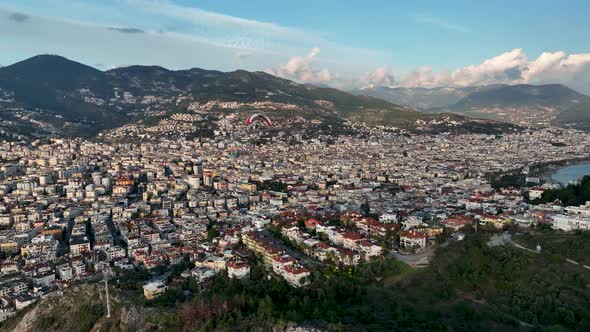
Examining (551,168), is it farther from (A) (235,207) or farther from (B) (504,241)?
(B) (504,241)

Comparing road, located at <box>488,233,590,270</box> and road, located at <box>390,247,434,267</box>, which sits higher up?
road, located at <box>488,233,590,270</box>

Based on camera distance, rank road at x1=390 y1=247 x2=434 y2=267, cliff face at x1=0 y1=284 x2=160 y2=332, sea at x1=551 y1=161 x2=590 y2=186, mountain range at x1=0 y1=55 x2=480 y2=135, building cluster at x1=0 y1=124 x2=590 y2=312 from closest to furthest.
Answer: cliff face at x1=0 y1=284 x2=160 y2=332
road at x1=390 y1=247 x2=434 y2=267
building cluster at x1=0 y1=124 x2=590 y2=312
sea at x1=551 y1=161 x2=590 y2=186
mountain range at x1=0 y1=55 x2=480 y2=135

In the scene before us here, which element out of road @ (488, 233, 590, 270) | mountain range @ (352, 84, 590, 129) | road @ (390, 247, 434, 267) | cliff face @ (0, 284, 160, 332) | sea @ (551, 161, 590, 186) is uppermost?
road @ (488, 233, 590, 270)

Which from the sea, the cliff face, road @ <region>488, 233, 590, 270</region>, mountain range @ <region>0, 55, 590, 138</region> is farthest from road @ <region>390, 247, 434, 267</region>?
mountain range @ <region>0, 55, 590, 138</region>

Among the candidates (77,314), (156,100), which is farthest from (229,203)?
(156,100)

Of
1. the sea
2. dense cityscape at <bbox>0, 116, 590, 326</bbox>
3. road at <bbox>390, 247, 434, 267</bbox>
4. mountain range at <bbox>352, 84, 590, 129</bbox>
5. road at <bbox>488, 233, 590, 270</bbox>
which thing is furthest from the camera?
mountain range at <bbox>352, 84, 590, 129</bbox>

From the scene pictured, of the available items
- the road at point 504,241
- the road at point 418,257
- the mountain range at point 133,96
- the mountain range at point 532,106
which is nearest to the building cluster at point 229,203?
the road at point 418,257

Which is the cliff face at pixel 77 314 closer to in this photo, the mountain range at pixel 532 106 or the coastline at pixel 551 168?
the coastline at pixel 551 168

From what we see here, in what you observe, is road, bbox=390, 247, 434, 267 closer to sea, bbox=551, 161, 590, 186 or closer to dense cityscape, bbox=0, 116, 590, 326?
dense cityscape, bbox=0, 116, 590, 326

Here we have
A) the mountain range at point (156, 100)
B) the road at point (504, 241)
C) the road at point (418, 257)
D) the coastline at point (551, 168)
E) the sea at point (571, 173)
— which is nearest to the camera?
the road at point (504, 241)

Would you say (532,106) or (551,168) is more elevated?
(551,168)

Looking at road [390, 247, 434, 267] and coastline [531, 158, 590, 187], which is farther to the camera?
coastline [531, 158, 590, 187]

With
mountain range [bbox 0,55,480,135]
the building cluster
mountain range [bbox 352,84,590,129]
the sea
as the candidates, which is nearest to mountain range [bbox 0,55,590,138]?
mountain range [bbox 0,55,480,135]
